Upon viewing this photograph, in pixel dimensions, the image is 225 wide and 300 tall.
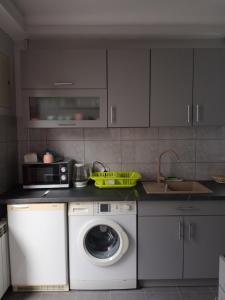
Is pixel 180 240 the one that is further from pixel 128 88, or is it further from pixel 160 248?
pixel 128 88

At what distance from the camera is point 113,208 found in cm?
210

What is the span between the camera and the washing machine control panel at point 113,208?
6.86ft

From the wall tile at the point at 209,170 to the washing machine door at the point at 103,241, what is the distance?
1.15 metres

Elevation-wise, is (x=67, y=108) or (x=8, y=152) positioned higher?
(x=67, y=108)

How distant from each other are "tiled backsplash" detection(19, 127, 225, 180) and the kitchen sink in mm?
132

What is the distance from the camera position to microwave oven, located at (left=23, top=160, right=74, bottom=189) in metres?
2.33

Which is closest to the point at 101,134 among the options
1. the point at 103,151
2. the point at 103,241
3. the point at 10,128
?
the point at 103,151

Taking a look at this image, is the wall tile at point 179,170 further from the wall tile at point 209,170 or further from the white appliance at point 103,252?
the white appliance at point 103,252

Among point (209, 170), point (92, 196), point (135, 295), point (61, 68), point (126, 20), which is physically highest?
point (126, 20)

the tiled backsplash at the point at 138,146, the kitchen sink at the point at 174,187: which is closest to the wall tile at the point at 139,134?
the tiled backsplash at the point at 138,146

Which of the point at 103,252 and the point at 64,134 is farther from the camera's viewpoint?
the point at 64,134

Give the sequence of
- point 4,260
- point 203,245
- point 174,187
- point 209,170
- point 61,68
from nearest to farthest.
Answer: point 4,260
point 203,245
point 61,68
point 174,187
point 209,170

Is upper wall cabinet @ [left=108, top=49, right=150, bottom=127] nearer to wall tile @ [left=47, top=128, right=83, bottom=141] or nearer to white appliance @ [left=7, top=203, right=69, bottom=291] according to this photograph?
wall tile @ [left=47, top=128, right=83, bottom=141]

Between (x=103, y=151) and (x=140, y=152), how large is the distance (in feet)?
1.32
